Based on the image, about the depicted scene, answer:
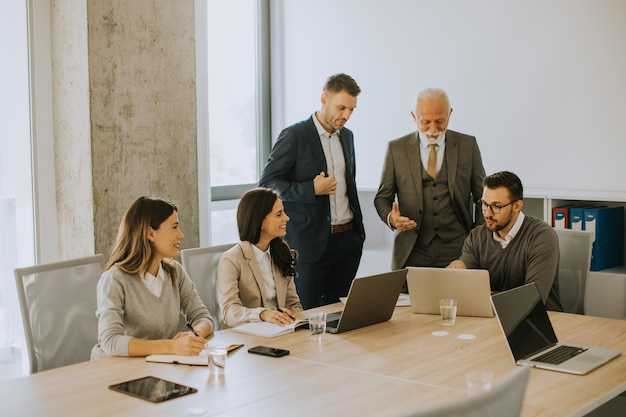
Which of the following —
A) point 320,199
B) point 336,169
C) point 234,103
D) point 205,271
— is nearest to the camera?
point 205,271

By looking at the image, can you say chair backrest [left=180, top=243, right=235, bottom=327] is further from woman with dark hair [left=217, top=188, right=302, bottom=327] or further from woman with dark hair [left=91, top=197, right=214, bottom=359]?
woman with dark hair [left=91, top=197, right=214, bottom=359]

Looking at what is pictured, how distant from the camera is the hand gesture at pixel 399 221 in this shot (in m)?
3.83

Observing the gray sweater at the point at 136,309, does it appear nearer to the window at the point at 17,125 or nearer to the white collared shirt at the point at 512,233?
the white collared shirt at the point at 512,233

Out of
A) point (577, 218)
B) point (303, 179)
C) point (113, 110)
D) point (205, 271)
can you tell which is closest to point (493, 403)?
point (205, 271)

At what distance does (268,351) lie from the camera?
102 inches

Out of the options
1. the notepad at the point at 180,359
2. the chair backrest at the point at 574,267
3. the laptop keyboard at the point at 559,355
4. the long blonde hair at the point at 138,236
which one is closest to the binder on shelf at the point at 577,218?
the chair backrest at the point at 574,267

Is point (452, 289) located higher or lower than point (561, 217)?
lower

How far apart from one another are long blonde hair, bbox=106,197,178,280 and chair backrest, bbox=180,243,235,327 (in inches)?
18.3

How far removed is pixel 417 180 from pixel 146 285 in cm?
165

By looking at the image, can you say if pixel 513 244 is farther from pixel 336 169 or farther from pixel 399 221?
pixel 336 169

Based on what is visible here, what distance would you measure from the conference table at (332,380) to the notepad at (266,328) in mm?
31

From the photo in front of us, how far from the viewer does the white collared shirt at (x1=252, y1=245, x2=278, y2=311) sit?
3.46m

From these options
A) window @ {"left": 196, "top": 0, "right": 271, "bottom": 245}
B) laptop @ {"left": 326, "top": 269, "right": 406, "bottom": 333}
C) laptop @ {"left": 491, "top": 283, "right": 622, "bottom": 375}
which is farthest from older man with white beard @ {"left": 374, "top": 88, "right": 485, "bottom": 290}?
window @ {"left": 196, "top": 0, "right": 271, "bottom": 245}

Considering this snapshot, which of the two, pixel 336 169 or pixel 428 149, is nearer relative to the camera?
pixel 428 149
